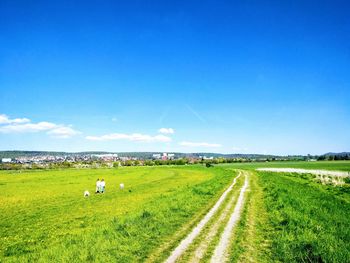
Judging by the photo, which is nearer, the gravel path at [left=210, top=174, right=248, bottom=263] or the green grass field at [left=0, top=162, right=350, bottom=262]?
the gravel path at [left=210, top=174, right=248, bottom=263]

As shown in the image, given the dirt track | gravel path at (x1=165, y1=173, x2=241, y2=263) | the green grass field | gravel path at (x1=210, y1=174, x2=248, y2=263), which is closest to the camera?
gravel path at (x1=210, y1=174, x2=248, y2=263)

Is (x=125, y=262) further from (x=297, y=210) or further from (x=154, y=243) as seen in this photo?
(x=297, y=210)

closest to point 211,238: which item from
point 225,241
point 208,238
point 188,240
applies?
point 208,238

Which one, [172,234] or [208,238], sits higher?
[208,238]

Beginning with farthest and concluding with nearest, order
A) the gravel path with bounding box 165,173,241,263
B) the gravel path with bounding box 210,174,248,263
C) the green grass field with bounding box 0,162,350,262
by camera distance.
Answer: the green grass field with bounding box 0,162,350,262
the gravel path with bounding box 165,173,241,263
the gravel path with bounding box 210,174,248,263

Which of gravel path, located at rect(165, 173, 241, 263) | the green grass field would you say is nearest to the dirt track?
gravel path, located at rect(165, 173, 241, 263)

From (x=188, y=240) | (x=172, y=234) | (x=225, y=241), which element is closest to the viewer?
(x=225, y=241)

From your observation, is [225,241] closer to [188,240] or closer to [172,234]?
[188,240]

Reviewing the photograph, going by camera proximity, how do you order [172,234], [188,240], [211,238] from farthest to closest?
[172,234], [211,238], [188,240]

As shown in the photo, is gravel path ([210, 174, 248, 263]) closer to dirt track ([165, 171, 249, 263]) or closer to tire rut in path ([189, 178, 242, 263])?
dirt track ([165, 171, 249, 263])

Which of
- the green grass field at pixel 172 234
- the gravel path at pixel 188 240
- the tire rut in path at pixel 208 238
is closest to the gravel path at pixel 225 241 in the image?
the green grass field at pixel 172 234

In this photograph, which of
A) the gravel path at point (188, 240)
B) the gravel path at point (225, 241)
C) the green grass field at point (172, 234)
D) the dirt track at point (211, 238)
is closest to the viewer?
the gravel path at point (225, 241)

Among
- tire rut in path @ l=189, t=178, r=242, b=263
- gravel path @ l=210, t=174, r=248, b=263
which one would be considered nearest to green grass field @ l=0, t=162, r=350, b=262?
tire rut in path @ l=189, t=178, r=242, b=263

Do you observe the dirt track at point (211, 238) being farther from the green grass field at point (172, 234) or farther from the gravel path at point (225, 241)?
the green grass field at point (172, 234)
